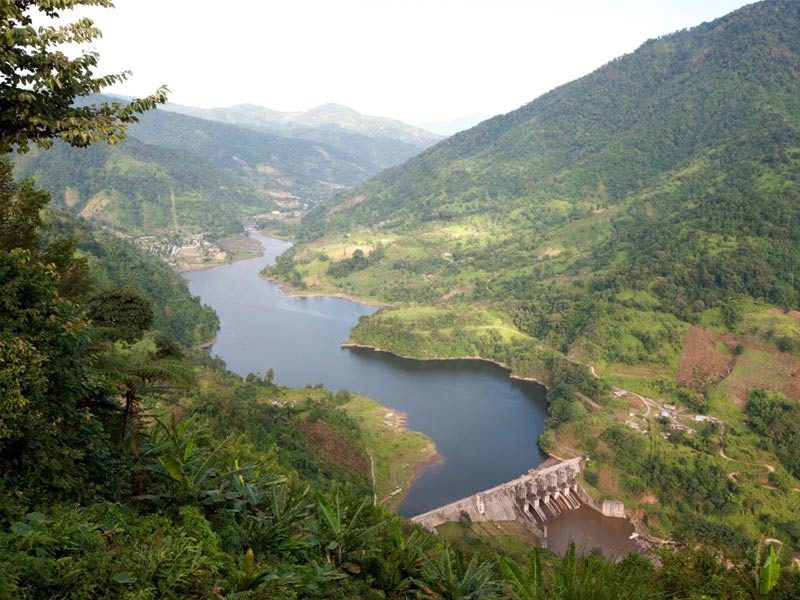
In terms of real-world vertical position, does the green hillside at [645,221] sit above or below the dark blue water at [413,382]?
above

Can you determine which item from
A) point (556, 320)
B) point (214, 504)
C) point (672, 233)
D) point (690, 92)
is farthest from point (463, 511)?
point (690, 92)

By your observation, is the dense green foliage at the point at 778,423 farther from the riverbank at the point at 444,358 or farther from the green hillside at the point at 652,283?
the riverbank at the point at 444,358

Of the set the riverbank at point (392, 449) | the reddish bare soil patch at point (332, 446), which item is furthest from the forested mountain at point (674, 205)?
the reddish bare soil patch at point (332, 446)

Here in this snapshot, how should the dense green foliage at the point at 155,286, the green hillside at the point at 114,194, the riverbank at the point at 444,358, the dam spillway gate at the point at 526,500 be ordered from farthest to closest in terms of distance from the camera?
the green hillside at the point at 114,194
the riverbank at the point at 444,358
the dense green foliage at the point at 155,286
the dam spillway gate at the point at 526,500

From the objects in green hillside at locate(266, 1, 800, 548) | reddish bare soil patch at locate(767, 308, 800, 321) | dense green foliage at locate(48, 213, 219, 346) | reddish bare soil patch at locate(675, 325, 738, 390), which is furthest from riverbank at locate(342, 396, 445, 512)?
reddish bare soil patch at locate(767, 308, 800, 321)

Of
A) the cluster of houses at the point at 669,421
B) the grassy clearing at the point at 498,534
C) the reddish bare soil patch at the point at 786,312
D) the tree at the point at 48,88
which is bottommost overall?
the grassy clearing at the point at 498,534

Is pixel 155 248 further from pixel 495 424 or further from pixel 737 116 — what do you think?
pixel 737 116

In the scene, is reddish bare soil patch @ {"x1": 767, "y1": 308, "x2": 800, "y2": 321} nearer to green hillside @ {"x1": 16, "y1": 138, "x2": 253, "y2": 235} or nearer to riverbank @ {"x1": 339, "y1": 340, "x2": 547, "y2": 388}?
riverbank @ {"x1": 339, "y1": 340, "x2": 547, "y2": 388}
